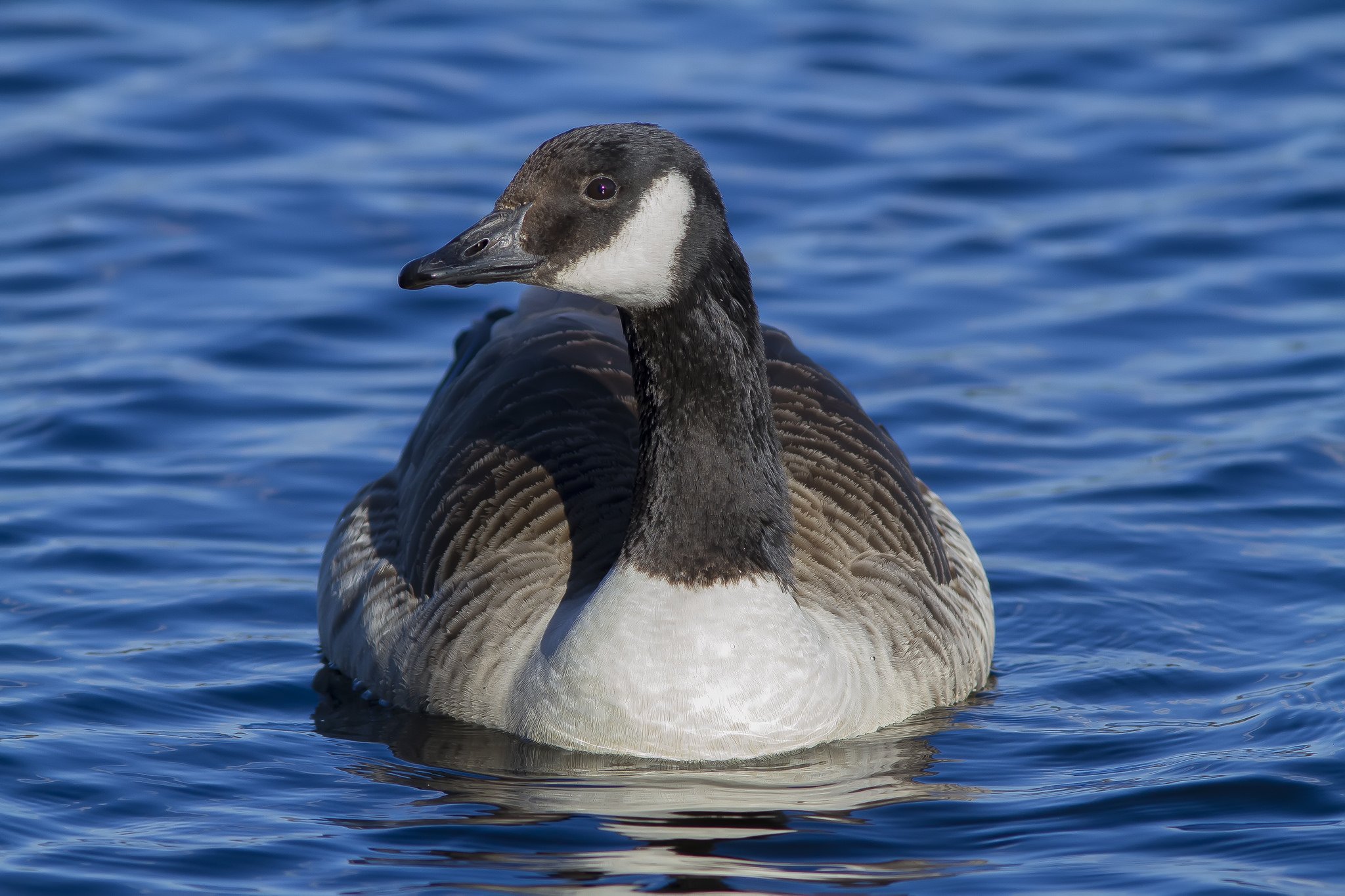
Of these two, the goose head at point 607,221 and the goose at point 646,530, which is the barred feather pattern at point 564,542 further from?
the goose head at point 607,221

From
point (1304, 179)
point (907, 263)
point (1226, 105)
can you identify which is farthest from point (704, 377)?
point (1226, 105)

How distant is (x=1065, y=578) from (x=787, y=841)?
3624 millimetres

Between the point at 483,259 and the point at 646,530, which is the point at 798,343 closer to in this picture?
the point at 646,530

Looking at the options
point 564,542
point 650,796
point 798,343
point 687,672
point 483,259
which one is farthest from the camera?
point 798,343

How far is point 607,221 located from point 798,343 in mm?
6136

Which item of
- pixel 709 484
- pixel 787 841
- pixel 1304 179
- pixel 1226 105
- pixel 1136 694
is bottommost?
pixel 787 841

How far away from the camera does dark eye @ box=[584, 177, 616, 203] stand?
7.51 m

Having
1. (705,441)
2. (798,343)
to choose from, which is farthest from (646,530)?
(798,343)

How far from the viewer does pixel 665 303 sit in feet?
24.9

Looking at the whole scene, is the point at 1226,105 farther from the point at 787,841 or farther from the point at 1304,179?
the point at 787,841

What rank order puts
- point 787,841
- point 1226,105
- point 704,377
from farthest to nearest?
1. point 1226,105
2. point 704,377
3. point 787,841

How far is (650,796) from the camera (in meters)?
7.59

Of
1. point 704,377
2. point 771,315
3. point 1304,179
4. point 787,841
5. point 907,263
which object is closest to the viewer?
point 787,841

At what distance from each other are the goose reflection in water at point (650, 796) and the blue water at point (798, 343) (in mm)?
23
